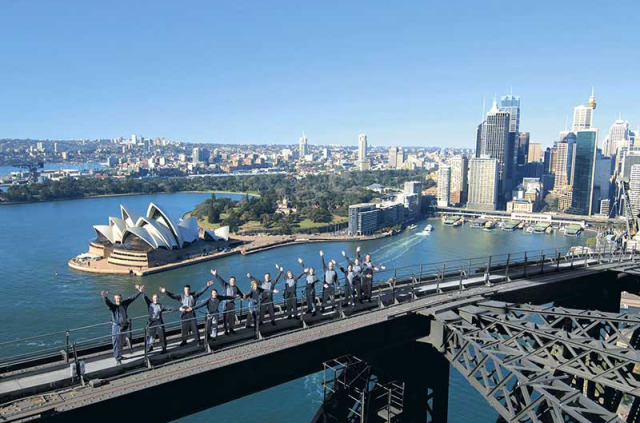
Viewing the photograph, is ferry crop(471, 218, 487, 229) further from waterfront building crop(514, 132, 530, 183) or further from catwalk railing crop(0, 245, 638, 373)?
catwalk railing crop(0, 245, 638, 373)

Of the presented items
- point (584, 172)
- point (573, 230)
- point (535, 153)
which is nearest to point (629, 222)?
point (573, 230)

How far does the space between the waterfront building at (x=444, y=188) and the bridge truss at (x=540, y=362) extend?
138ft

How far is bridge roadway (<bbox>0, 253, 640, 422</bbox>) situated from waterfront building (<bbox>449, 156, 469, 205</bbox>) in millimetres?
43531

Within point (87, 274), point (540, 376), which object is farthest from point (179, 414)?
point (87, 274)

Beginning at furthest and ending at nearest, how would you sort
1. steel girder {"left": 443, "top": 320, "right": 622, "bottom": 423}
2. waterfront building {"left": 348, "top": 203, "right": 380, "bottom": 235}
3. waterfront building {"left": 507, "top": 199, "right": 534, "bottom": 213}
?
1. waterfront building {"left": 507, "top": 199, "right": 534, "bottom": 213}
2. waterfront building {"left": 348, "top": 203, "right": 380, "bottom": 235}
3. steel girder {"left": 443, "top": 320, "right": 622, "bottom": 423}

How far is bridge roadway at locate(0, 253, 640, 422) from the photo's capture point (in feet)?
9.24

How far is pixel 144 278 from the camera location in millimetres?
19672

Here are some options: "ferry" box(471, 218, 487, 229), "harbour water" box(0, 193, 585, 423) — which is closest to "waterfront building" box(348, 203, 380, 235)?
"harbour water" box(0, 193, 585, 423)

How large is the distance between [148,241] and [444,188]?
100 feet

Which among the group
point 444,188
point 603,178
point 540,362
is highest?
point 540,362

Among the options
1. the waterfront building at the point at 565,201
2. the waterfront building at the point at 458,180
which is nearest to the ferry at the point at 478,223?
the waterfront building at the point at 458,180

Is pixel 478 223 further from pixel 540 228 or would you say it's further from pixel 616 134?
pixel 616 134

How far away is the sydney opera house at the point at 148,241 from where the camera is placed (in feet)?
68.9

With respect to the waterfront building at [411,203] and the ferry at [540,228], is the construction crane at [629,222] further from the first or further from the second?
the waterfront building at [411,203]
